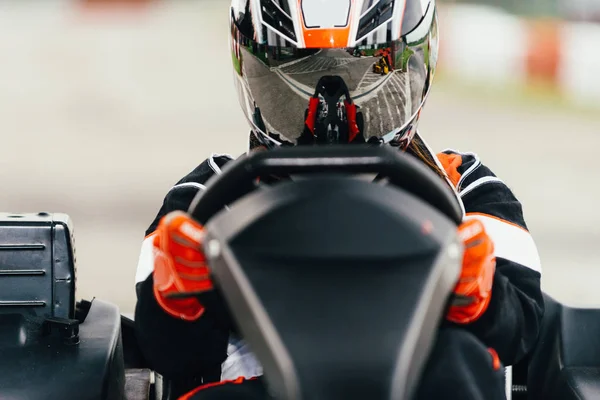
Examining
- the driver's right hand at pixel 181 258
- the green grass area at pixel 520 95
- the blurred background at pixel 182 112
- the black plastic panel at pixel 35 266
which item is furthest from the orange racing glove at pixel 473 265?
the green grass area at pixel 520 95

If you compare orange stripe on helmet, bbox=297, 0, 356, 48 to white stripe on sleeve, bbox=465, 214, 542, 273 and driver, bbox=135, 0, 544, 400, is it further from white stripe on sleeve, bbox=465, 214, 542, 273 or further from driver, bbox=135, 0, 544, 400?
white stripe on sleeve, bbox=465, 214, 542, 273

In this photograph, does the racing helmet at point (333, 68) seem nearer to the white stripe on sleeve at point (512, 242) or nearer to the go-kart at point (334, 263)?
the white stripe on sleeve at point (512, 242)

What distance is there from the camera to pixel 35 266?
1565 mm

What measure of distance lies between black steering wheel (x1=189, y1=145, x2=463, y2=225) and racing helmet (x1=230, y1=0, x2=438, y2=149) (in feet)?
1.52

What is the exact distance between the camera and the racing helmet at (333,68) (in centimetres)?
156

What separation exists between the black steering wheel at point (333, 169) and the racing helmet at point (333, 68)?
464mm

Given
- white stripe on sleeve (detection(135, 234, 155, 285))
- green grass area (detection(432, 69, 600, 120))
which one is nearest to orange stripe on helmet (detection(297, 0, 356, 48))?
white stripe on sleeve (detection(135, 234, 155, 285))

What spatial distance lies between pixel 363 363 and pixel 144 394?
0.87 meters

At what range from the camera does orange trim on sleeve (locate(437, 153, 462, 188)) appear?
1.73 m

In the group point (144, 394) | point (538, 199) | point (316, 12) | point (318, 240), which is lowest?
point (538, 199)

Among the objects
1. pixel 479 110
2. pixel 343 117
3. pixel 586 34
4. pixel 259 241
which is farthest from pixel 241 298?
pixel 586 34

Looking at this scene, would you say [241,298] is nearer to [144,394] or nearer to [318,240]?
[318,240]

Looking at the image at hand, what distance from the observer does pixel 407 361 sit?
970mm

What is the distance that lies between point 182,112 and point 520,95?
198 centimetres
